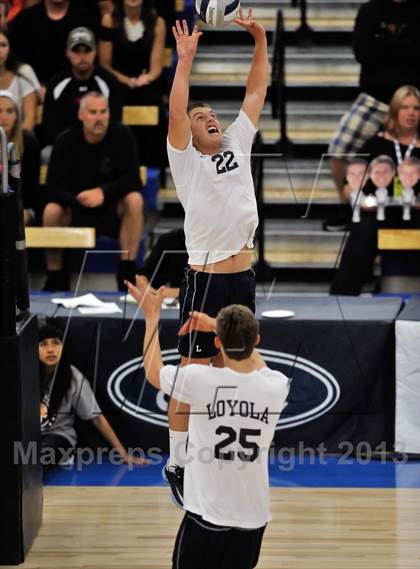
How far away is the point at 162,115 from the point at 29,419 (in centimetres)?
449

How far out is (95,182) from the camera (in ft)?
29.5

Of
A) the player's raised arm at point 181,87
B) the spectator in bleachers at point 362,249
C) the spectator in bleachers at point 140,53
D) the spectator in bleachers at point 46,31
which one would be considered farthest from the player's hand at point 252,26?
the spectator in bleachers at point 46,31

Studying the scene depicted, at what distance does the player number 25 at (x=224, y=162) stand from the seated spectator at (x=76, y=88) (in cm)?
381

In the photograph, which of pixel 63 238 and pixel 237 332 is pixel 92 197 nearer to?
pixel 63 238

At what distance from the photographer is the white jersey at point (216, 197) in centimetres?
580

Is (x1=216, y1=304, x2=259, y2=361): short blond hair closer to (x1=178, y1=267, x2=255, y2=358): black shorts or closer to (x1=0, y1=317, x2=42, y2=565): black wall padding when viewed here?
(x1=178, y1=267, x2=255, y2=358): black shorts

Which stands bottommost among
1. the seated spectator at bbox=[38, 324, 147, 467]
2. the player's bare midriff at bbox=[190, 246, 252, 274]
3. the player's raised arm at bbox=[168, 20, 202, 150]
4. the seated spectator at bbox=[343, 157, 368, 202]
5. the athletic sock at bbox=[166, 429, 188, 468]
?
the seated spectator at bbox=[38, 324, 147, 467]

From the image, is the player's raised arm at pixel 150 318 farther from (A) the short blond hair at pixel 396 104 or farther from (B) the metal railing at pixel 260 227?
(A) the short blond hair at pixel 396 104

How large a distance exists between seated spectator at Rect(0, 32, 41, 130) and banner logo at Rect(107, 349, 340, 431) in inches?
108

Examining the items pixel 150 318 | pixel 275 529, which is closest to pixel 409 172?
pixel 275 529

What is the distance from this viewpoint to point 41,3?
10391 millimetres

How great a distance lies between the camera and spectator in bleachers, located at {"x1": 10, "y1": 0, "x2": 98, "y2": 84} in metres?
10.2

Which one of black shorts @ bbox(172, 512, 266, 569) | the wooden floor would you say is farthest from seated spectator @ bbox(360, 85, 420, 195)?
black shorts @ bbox(172, 512, 266, 569)

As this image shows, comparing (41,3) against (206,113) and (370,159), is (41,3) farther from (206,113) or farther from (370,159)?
(206,113)
